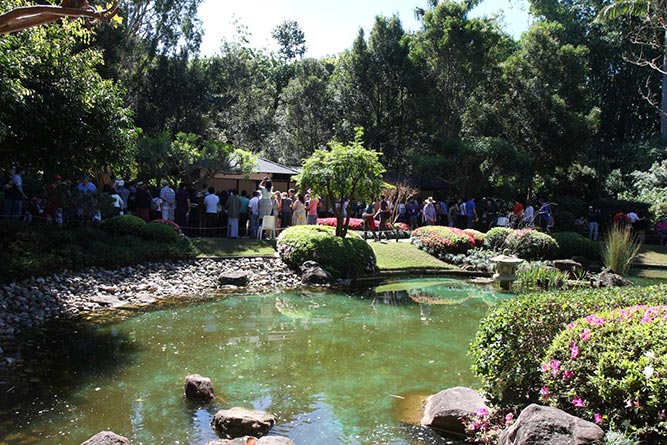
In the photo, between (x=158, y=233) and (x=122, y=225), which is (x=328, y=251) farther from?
(x=122, y=225)

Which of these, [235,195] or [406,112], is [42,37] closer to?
[235,195]

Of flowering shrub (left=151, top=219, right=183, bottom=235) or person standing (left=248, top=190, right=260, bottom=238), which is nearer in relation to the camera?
flowering shrub (left=151, top=219, right=183, bottom=235)

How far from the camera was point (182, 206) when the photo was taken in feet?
59.1

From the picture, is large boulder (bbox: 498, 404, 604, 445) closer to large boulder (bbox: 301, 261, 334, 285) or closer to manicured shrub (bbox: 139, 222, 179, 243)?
large boulder (bbox: 301, 261, 334, 285)

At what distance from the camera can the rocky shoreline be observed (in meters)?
10.2

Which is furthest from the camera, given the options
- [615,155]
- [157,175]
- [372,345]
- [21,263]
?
[615,155]

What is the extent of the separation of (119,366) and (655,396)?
6569 mm

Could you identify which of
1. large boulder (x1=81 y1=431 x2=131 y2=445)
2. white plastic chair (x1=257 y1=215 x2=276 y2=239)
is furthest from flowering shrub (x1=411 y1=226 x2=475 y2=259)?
large boulder (x1=81 y1=431 x2=131 y2=445)

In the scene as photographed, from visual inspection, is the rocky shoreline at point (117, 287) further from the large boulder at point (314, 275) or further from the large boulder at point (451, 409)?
the large boulder at point (451, 409)

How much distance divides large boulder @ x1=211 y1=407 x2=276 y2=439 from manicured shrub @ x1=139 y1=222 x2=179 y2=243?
10.4 m

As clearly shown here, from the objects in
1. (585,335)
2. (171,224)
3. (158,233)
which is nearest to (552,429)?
(585,335)

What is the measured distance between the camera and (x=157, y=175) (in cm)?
2003

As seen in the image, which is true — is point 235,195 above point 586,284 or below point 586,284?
above

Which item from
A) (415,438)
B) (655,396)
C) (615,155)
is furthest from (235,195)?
(615,155)
